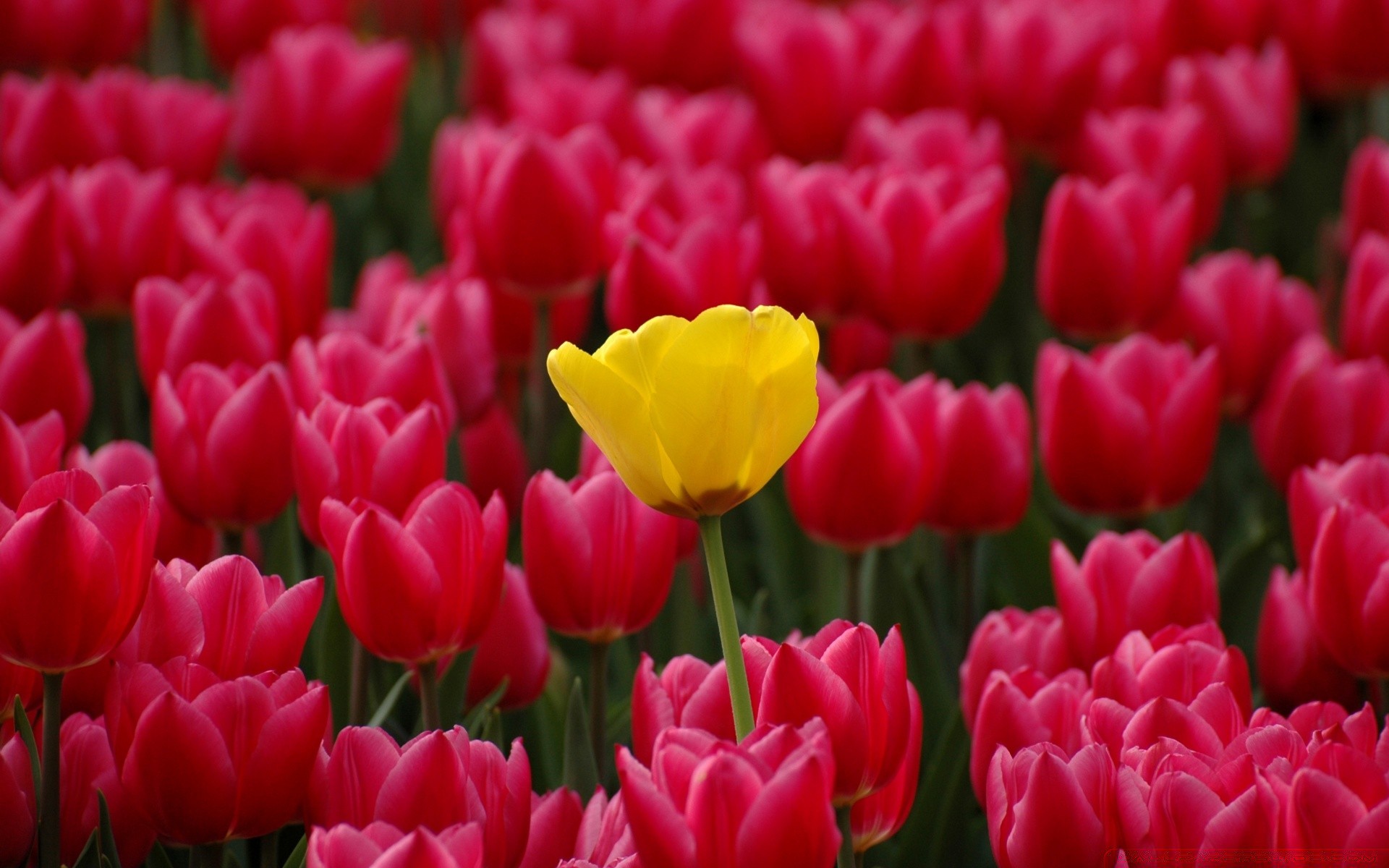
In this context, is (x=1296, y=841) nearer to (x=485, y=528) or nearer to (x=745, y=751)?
(x=745, y=751)

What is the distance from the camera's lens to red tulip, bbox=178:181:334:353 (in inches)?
67.7

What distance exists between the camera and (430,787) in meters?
0.86

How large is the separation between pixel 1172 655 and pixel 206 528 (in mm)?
821

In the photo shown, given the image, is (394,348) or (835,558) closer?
(394,348)

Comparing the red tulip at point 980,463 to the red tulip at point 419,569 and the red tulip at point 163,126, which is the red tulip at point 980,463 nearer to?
the red tulip at point 419,569

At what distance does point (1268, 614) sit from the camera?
1234 mm

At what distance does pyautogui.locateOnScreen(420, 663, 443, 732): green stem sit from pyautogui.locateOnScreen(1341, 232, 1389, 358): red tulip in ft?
3.59

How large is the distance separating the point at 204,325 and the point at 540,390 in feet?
1.39

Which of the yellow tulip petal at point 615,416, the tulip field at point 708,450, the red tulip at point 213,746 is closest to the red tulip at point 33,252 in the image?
the tulip field at point 708,450

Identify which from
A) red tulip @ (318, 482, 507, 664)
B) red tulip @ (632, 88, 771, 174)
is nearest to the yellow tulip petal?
red tulip @ (318, 482, 507, 664)

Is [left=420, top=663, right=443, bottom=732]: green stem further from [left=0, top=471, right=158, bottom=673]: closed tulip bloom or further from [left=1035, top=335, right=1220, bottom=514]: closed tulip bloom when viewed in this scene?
[left=1035, top=335, right=1220, bottom=514]: closed tulip bloom

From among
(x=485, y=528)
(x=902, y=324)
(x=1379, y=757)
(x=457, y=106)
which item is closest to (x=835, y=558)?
(x=902, y=324)

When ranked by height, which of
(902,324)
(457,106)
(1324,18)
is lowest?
(457,106)

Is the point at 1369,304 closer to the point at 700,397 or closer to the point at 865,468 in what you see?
the point at 865,468
